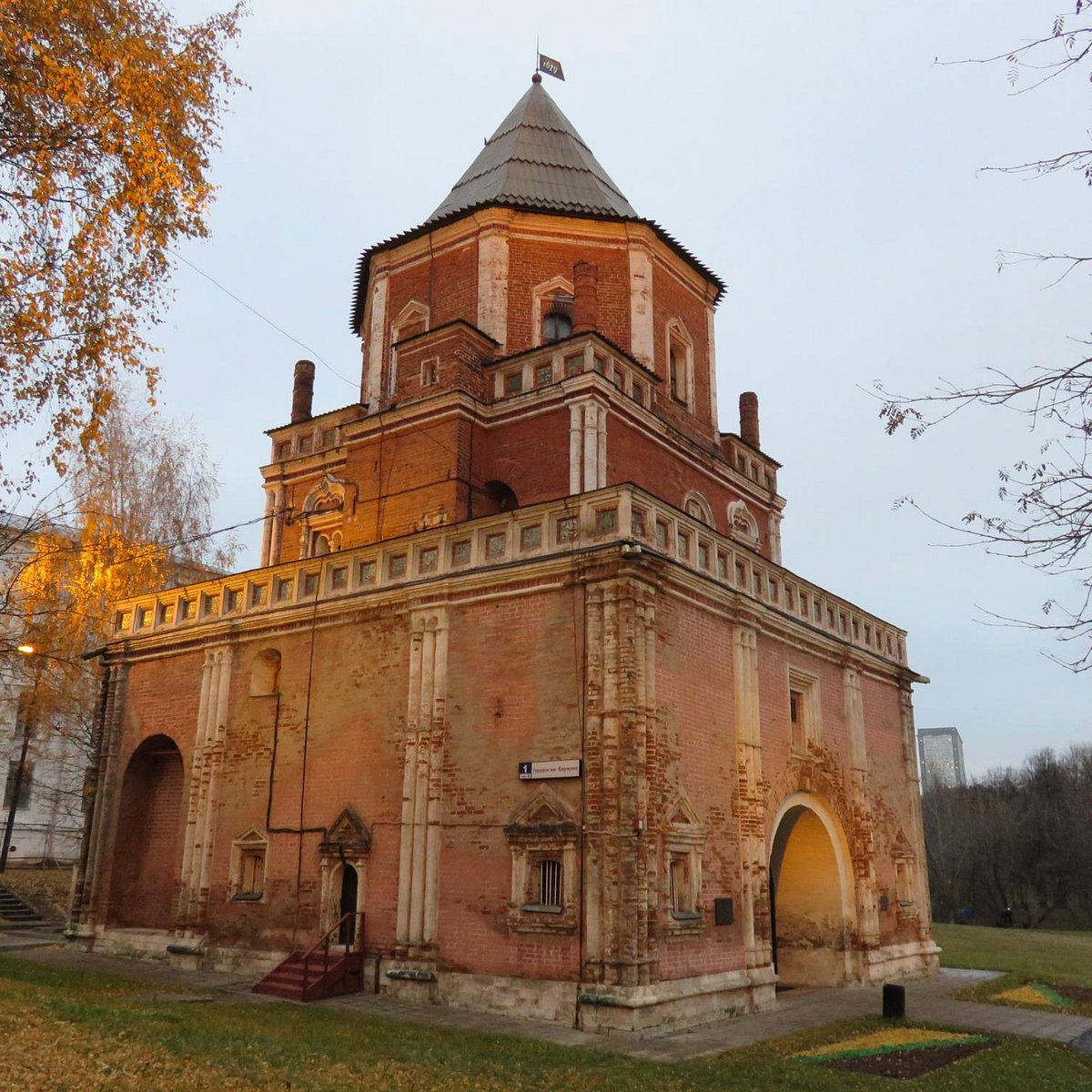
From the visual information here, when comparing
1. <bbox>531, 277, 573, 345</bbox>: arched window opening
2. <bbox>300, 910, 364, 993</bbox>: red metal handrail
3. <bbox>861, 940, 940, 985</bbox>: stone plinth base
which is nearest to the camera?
<bbox>300, 910, 364, 993</bbox>: red metal handrail

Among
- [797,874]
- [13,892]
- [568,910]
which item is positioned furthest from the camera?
[13,892]

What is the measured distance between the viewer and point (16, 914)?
26.9 metres

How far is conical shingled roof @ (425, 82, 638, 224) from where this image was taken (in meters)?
23.4

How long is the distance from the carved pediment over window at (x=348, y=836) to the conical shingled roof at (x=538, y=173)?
44.2 ft

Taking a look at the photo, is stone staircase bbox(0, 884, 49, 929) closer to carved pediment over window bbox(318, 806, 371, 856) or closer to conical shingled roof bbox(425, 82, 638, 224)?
carved pediment over window bbox(318, 806, 371, 856)

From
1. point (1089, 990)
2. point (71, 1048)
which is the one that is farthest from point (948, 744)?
point (71, 1048)

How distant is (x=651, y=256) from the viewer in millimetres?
23203

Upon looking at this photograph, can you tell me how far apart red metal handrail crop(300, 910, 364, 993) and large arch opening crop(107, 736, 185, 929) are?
15.4 ft

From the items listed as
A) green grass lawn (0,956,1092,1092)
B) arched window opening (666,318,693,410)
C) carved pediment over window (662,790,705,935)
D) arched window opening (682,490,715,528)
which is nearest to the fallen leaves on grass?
green grass lawn (0,956,1092,1092)

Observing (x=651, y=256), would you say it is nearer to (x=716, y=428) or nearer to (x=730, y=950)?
(x=716, y=428)

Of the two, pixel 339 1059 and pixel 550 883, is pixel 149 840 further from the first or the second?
pixel 339 1059

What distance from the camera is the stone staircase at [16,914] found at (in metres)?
26.1

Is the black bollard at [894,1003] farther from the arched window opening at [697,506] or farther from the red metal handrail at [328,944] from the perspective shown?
the arched window opening at [697,506]

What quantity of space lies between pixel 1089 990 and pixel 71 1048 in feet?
62.1
